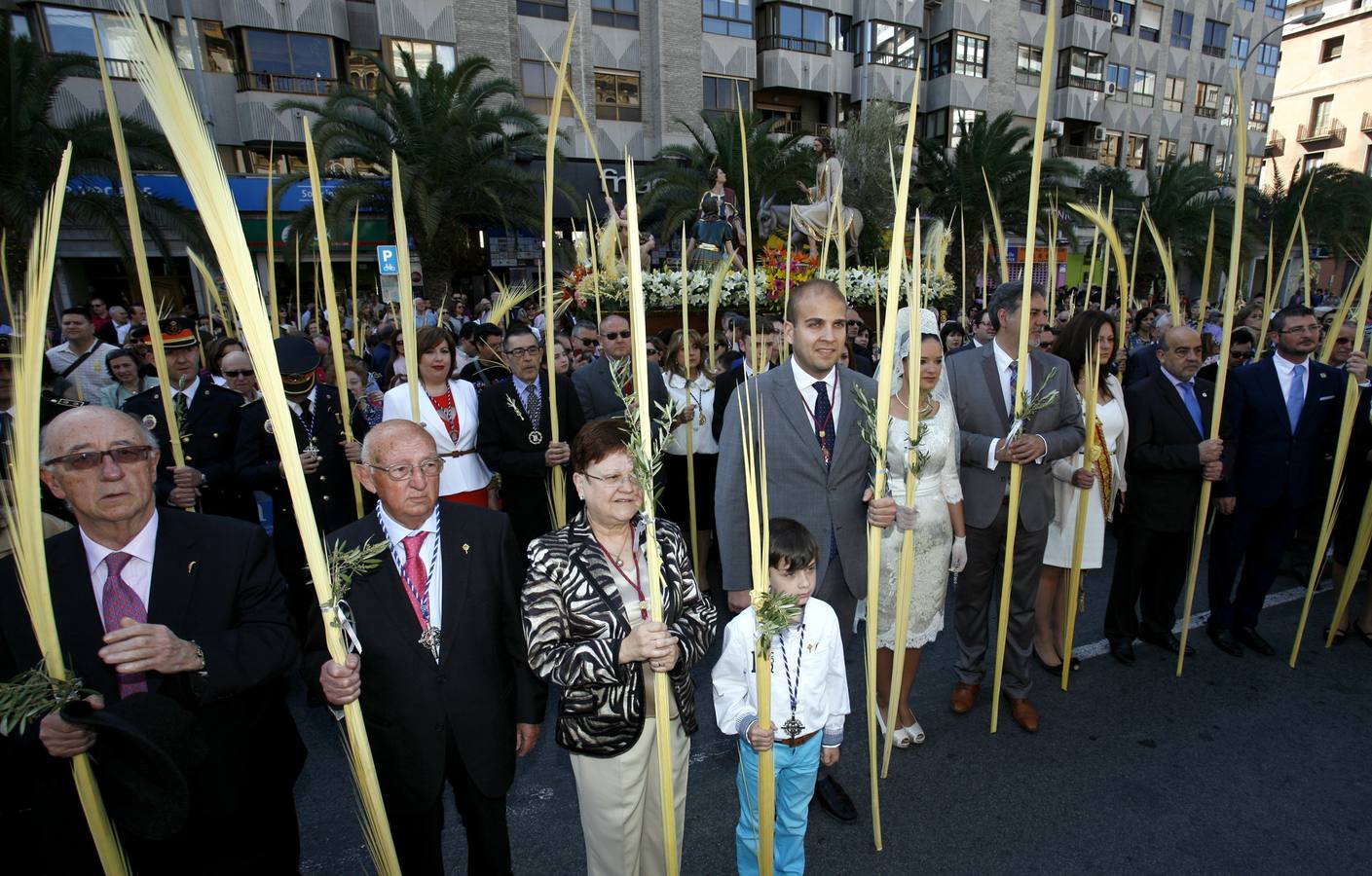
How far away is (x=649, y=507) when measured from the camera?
61.3 inches

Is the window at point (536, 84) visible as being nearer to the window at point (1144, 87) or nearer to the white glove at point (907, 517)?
the white glove at point (907, 517)

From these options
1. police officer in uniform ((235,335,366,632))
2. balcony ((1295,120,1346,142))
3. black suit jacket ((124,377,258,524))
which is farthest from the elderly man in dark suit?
balcony ((1295,120,1346,142))

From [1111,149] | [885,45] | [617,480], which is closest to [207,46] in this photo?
[885,45]

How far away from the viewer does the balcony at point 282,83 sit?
2039cm

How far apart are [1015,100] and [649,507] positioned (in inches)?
1487

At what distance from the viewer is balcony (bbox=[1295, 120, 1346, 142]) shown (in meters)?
38.7

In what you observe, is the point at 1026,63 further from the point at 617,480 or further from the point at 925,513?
the point at 617,480

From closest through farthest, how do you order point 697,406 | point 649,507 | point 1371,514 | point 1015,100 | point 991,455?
point 649,507
point 991,455
point 1371,514
point 697,406
point 1015,100

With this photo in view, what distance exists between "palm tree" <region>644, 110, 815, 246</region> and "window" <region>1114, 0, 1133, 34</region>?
2428 cm

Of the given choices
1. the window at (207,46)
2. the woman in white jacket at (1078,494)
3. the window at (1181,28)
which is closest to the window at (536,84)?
the window at (207,46)

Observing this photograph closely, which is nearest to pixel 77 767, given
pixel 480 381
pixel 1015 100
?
pixel 480 381

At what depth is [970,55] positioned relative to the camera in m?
30.8

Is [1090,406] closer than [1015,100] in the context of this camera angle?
Yes

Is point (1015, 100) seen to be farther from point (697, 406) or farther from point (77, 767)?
point (77, 767)
